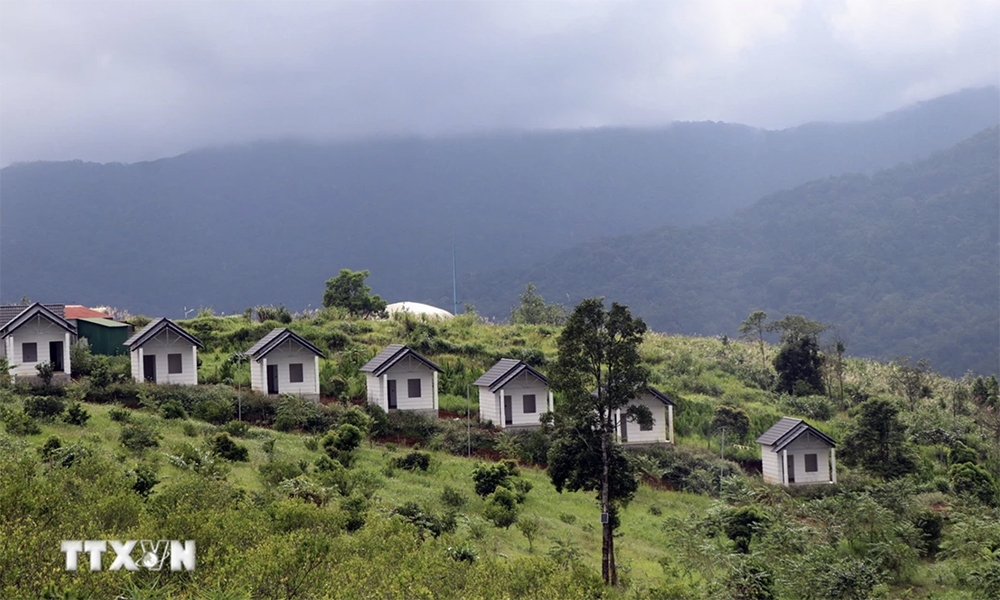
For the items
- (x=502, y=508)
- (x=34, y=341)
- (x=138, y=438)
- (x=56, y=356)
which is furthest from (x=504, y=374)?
(x=34, y=341)

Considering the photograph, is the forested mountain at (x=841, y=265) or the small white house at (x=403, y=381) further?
the forested mountain at (x=841, y=265)

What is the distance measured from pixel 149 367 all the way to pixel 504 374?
14053 millimetres

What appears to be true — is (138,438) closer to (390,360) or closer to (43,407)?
(43,407)

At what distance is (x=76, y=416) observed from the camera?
28766 mm

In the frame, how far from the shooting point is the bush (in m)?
28.9

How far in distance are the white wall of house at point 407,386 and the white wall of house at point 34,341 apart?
467 inches

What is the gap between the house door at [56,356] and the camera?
36.3 meters

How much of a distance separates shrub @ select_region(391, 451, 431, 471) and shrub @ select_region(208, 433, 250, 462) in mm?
5138

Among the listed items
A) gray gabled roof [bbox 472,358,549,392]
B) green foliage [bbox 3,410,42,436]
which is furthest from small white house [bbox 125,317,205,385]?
gray gabled roof [bbox 472,358,549,392]

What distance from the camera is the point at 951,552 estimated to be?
25.6 m

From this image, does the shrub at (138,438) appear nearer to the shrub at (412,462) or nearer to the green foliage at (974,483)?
the shrub at (412,462)

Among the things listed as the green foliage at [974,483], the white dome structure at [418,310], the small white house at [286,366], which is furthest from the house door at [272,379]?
the green foliage at [974,483]

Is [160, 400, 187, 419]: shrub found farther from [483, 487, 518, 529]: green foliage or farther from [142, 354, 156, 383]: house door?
[483, 487, 518, 529]: green foliage

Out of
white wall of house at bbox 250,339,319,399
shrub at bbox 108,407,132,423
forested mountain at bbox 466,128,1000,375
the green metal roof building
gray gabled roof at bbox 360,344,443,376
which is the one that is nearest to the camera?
shrub at bbox 108,407,132,423
